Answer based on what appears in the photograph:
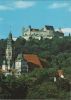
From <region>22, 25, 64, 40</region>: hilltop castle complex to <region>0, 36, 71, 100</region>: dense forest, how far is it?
9.78 meters

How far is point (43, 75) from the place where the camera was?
→ 143 ft

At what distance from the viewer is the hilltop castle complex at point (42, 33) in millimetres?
107875

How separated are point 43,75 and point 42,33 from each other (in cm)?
6683

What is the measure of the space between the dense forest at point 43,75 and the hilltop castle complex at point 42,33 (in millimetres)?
9777

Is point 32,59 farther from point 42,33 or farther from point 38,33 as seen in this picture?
point 42,33

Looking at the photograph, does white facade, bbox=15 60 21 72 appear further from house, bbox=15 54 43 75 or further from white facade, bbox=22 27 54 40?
white facade, bbox=22 27 54 40

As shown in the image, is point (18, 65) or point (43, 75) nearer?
point (43, 75)

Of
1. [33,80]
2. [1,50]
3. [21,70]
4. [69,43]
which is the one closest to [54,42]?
[69,43]

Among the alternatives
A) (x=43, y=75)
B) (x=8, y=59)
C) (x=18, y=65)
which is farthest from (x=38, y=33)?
(x=43, y=75)

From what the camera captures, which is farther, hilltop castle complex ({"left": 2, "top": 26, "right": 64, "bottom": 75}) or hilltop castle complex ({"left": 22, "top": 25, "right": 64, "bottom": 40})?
hilltop castle complex ({"left": 22, "top": 25, "right": 64, "bottom": 40})

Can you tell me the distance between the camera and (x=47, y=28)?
10969 centimetres

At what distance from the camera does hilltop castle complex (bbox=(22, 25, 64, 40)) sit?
108m

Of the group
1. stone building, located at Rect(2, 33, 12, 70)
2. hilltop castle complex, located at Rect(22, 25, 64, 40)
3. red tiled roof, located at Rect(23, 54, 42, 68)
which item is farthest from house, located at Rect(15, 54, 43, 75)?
hilltop castle complex, located at Rect(22, 25, 64, 40)

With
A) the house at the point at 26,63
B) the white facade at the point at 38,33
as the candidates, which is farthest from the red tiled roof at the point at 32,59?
the white facade at the point at 38,33
